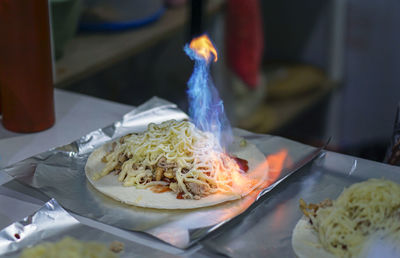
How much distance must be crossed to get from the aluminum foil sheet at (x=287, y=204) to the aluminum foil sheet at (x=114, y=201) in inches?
1.2

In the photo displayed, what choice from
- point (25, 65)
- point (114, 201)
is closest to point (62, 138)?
point (25, 65)

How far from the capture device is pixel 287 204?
4.53 feet

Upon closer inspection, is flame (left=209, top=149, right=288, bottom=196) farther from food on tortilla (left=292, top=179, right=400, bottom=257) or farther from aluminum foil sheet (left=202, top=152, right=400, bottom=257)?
food on tortilla (left=292, top=179, right=400, bottom=257)

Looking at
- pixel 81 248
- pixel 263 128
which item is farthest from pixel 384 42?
pixel 81 248

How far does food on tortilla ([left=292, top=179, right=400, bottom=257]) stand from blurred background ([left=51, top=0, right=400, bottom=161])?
1.45 meters

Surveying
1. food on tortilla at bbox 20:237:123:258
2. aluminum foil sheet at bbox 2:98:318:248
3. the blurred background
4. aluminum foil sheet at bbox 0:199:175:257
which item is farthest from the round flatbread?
the blurred background

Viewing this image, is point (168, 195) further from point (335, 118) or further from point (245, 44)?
point (335, 118)

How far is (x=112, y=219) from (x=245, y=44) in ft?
6.95

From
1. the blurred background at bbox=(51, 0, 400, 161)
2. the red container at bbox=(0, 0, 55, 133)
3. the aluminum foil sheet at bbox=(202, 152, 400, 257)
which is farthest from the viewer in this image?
the blurred background at bbox=(51, 0, 400, 161)

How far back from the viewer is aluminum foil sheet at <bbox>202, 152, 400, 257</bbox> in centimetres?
120

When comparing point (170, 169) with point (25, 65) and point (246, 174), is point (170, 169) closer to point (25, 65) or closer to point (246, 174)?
point (246, 174)

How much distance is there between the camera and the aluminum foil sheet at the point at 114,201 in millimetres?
1256

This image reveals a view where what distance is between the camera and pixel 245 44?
326 cm

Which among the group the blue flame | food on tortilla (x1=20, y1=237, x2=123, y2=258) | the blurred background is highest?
the blue flame
